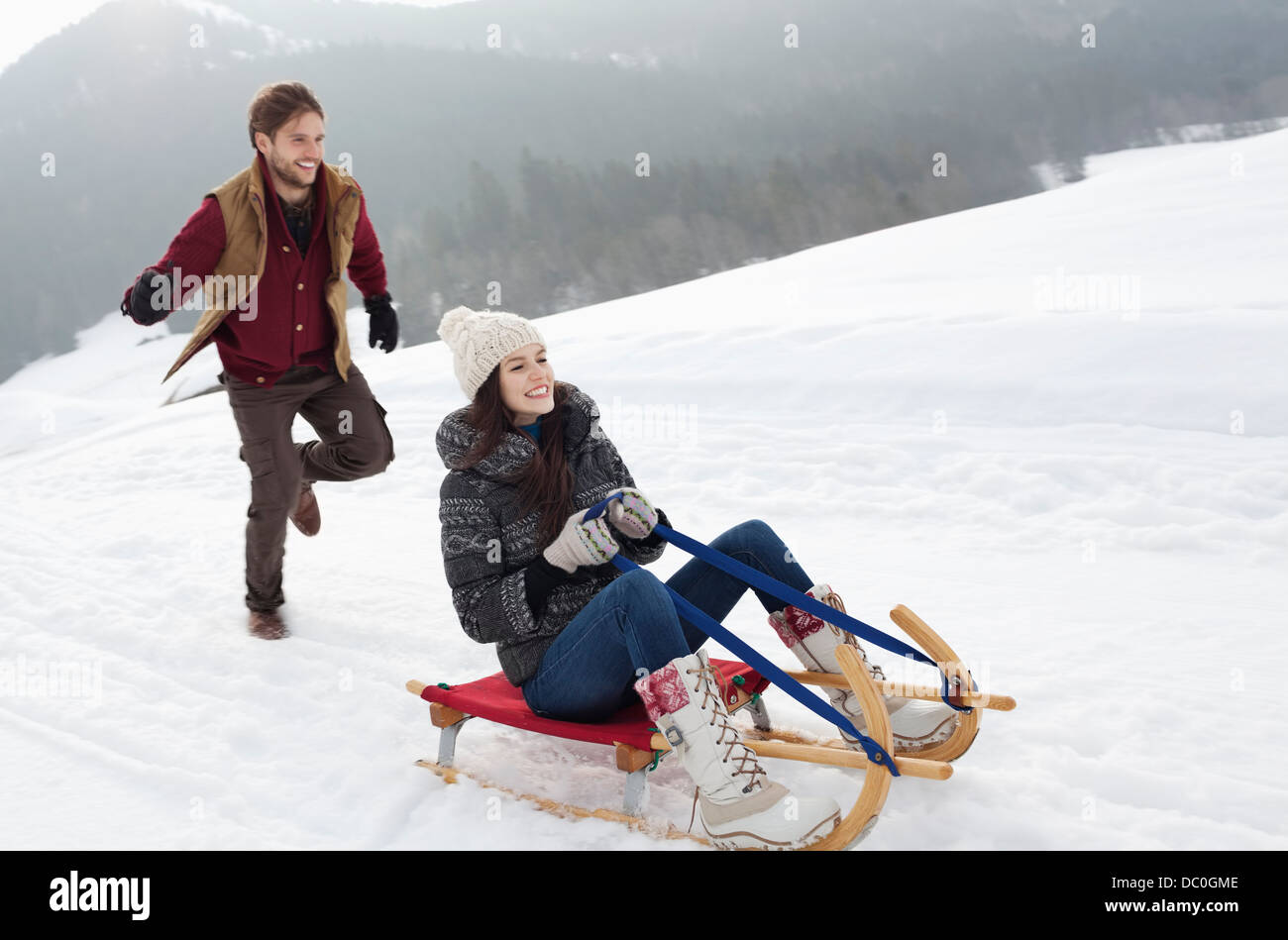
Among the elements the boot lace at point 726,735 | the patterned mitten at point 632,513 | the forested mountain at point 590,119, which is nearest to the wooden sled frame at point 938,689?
the boot lace at point 726,735

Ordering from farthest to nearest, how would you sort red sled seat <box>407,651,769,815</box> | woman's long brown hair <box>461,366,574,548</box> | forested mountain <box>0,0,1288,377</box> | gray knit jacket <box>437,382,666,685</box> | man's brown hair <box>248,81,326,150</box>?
forested mountain <box>0,0,1288,377</box>, man's brown hair <box>248,81,326,150</box>, woman's long brown hair <box>461,366,574,548</box>, gray knit jacket <box>437,382,666,685</box>, red sled seat <box>407,651,769,815</box>

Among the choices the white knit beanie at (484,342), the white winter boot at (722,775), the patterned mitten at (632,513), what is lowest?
the white winter boot at (722,775)

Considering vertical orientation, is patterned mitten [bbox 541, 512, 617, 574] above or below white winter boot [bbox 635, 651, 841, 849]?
above

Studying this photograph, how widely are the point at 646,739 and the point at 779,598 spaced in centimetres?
53

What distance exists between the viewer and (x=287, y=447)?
3.75m

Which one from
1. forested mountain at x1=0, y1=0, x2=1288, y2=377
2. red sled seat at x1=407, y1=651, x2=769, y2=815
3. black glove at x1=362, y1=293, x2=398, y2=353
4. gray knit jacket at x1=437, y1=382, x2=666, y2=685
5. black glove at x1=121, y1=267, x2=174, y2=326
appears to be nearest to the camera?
red sled seat at x1=407, y1=651, x2=769, y2=815

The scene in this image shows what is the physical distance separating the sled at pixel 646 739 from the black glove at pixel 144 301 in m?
1.67

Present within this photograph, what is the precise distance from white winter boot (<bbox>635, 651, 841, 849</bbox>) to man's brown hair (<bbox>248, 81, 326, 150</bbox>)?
8.07 feet

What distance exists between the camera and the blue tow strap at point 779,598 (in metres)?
2.15

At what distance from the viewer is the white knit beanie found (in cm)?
257

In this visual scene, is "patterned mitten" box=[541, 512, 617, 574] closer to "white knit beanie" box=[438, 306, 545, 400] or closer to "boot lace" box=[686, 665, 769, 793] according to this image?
"boot lace" box=[686, 665, 769, 793]

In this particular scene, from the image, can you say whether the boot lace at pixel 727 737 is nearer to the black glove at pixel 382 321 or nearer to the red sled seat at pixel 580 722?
the red sled seat at pixel 580 722

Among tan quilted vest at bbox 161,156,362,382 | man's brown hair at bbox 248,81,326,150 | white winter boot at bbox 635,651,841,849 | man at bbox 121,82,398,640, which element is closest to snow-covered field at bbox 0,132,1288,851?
white winter boot at bbox 635,651,841,849
